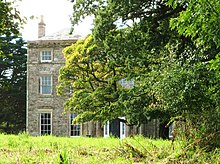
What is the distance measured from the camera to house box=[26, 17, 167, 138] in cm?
2930

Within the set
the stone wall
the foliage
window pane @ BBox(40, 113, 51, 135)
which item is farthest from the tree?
the foliage

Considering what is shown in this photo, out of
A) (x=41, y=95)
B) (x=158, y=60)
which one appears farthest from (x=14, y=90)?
(x=158, y=60)

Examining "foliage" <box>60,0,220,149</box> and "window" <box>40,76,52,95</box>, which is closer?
"foliage" <box>60,0,220,149</box>

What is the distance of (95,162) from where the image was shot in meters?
6.73

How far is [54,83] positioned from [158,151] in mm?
22279

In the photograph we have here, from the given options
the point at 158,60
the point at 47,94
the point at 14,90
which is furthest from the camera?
the point at 14,90

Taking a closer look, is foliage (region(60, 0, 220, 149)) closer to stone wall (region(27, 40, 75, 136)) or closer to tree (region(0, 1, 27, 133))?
stone wall (region(27, 40, 75, 136))

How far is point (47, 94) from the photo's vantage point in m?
29.7

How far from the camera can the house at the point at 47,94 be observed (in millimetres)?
29297

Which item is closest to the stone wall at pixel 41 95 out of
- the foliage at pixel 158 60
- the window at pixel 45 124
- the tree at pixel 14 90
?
the window at pixel 45 124

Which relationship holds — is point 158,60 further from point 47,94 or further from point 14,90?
Result: point 14,90

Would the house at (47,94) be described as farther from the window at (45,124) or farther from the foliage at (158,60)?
the foliage at (158,60)

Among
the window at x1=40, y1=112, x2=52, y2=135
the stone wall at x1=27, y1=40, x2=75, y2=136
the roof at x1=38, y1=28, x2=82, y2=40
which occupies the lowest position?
the window at x1=40, y1=112, x2=52, y2=135

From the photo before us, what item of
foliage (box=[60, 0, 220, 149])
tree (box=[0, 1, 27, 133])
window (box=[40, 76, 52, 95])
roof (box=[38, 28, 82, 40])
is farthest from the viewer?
tree (box=[0, 1, 27, 133])
